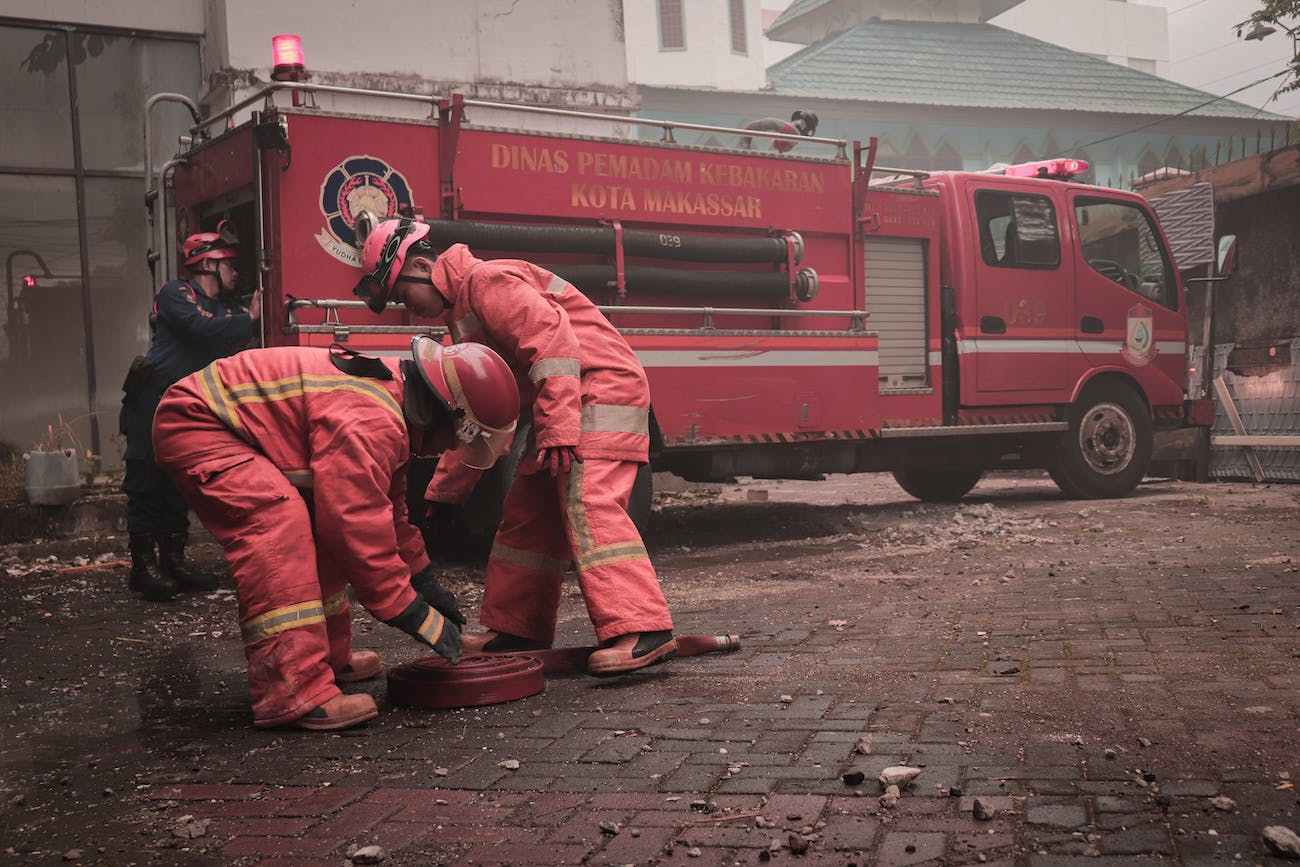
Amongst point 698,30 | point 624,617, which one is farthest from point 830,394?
point 698,30

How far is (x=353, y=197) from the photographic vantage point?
6.98 m

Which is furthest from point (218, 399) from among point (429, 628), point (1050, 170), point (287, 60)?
point (1050, 170)

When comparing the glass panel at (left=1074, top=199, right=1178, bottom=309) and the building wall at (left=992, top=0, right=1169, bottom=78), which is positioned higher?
the building wall at (left=992, top=0, right=1169, bottom=78)

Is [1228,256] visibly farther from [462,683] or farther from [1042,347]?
[462,683]

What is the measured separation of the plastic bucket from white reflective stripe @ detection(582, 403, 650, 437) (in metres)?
5.32

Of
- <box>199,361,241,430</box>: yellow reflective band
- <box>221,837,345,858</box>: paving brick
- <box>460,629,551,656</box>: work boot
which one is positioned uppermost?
<box>199,361,241,430</box>: yellow reflective band

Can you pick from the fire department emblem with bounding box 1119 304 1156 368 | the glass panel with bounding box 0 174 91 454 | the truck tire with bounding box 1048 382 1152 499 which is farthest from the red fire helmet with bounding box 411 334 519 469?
the fire department emblem with bounding box 1119 304 1156 368

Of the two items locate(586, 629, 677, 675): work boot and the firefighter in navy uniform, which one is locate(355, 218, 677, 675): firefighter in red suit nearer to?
locate(586, 629, 677, 675): work boot

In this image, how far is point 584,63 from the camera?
11852 millimetres

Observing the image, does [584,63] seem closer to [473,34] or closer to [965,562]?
[473,34]

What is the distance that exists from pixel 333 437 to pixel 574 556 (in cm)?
108

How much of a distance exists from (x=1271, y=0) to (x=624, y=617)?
14247 millimetres

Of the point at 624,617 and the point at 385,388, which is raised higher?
the point at 385,388

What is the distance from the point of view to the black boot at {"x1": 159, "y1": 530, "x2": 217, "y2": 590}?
23.1 ft
